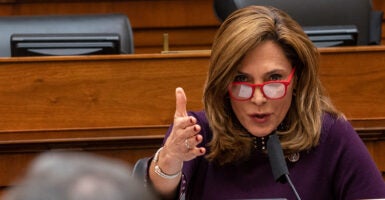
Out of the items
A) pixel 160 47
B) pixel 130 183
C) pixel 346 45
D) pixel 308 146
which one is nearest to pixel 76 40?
pixel 346 45

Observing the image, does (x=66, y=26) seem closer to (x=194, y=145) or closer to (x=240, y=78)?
(x=240, y=78)

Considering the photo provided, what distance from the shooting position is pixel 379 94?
1.51 m

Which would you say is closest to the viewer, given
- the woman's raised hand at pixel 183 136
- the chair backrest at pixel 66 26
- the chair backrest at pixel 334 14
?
the woman's raised hand at pixel 183 136

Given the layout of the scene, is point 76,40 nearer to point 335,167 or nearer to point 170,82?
point 170,82

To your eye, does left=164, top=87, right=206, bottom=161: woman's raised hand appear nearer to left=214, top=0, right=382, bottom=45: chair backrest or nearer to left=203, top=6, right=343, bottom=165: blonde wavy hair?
left=203, top=6, right=343, bottom=165: blonde wavy hair

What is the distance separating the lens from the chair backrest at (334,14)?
1884mm

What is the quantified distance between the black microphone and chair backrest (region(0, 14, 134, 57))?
820mm

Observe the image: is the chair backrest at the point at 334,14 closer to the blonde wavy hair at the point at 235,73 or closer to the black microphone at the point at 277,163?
the blonde wavy hair at the point at 235,73

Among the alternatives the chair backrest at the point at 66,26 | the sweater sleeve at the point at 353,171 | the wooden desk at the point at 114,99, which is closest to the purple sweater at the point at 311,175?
the sweater sleeve at the point at 353,171

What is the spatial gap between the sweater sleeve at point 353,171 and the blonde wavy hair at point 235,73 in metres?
0.04

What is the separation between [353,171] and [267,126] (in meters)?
0.14

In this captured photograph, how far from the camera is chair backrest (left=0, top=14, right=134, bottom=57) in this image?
5.76ft

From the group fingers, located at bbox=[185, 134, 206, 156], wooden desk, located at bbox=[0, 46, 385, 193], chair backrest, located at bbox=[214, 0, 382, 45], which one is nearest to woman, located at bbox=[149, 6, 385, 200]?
fingers, located at bbox=[185, 134, 206, 156]

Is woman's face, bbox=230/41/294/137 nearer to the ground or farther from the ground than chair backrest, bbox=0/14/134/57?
farther from the ground
